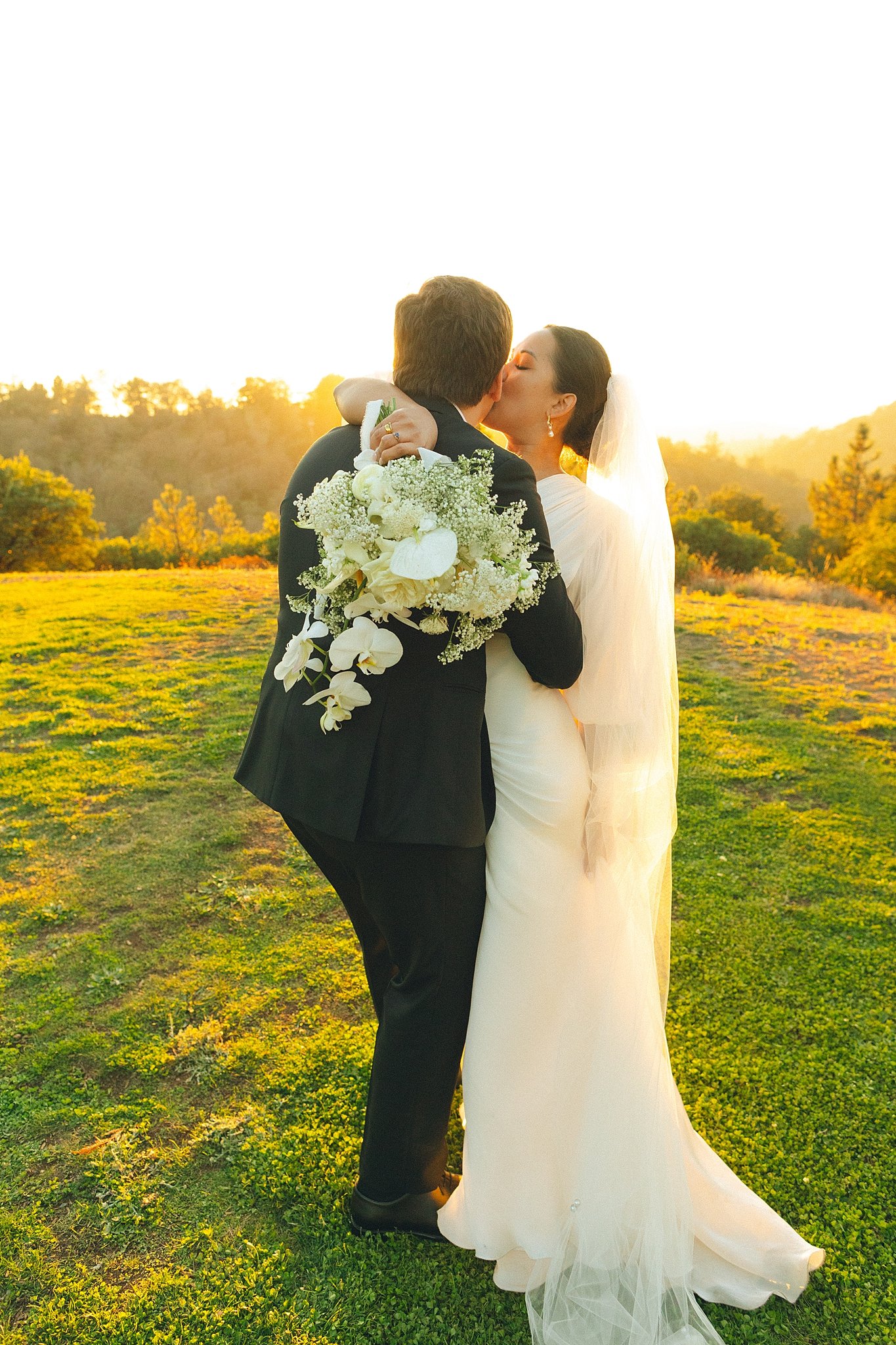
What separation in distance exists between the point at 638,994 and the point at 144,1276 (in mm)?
1631

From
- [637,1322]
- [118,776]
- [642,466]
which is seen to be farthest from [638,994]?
[118,776]

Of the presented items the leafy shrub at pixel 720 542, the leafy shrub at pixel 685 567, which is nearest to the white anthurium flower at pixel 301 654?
the leafy shrub at pixel 685 567

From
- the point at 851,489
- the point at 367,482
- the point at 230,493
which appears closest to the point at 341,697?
the point at 367,482

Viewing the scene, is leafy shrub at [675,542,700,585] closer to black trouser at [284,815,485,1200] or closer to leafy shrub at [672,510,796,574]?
leafy shrub at [672,510,796,574]

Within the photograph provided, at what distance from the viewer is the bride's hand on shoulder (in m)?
1.91

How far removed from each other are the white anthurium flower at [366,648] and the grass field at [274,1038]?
181cm

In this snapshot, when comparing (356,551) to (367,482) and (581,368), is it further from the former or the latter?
(581,368)

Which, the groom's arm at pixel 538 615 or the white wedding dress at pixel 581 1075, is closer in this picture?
the groom's arm at pixel 538 615

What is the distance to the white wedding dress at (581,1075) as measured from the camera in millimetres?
2332

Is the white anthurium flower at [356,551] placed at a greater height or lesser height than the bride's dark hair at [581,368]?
lesser

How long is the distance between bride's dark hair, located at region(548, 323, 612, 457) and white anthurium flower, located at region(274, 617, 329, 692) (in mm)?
1333

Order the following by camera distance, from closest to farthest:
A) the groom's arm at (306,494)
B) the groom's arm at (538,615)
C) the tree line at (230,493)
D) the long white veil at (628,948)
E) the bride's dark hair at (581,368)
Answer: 1. the groom's arm at (538,615)
2. the groom's arm at (306,494)
3. the long white veil at (628,948)
4. the bride's dark hair at (581,368)
5. the tree line at (230,493)

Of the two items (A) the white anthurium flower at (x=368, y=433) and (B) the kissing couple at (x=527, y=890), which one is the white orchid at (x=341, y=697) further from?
(A) the white anthurium flower at (x=368, y=433)

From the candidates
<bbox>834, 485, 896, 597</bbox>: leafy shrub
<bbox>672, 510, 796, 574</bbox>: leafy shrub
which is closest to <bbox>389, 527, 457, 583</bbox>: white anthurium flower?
<bbox>672, 510, 796, 574</bbox>: leafy shrub
